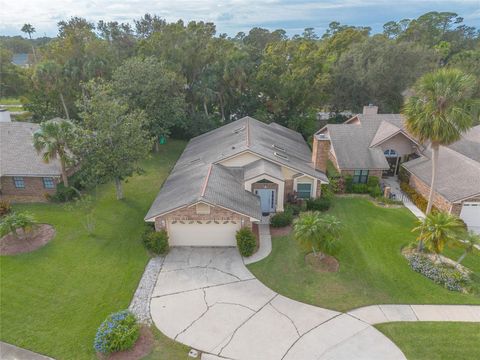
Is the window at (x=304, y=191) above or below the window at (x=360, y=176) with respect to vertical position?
above

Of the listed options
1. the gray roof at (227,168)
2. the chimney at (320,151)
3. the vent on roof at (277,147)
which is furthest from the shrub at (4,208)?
the chimney at (320,151)

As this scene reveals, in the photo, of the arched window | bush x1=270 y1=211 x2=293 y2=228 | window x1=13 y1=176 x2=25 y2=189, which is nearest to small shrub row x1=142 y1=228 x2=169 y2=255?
bush x1=270 y1=211 x2=293 y2=228

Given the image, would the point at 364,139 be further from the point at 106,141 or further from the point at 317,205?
the point at 106,141

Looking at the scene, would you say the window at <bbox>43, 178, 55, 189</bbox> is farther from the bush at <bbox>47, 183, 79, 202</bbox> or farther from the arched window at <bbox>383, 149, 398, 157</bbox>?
the arched window at <bbox>383, 149, 398, 157</bbox>

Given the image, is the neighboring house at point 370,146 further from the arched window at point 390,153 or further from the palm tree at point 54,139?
the palm tree at point 54,139

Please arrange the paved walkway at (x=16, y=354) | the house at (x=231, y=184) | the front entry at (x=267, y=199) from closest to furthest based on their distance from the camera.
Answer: the paved walkway at (x=16, y=354) → the house at (x=231, y=184) → the front entry at (x=267, y=199)

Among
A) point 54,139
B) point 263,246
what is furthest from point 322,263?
point 54,139
